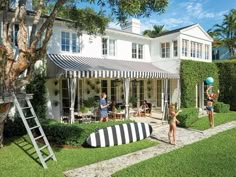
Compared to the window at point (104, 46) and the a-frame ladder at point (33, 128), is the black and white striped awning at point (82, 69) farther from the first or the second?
the a-frame ladder at point (33, 128)

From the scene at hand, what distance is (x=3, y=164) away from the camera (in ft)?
31.3

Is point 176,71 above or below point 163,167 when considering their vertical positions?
above

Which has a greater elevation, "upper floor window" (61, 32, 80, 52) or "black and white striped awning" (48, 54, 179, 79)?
"upper floor window" (61, 32, 80, 52)

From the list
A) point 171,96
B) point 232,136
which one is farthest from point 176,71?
point 232,136

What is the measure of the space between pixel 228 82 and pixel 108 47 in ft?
45.3

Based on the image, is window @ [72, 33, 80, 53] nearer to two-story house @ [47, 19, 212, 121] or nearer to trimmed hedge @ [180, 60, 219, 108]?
two-story house @ [47, 19, 212, 121]

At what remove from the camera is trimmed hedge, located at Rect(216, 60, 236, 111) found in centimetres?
2689

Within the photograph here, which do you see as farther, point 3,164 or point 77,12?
point 77,12

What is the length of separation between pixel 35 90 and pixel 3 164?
8241 mm

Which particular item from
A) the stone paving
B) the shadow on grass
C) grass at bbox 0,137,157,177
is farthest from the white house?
grass at bbox 0,137,157,177

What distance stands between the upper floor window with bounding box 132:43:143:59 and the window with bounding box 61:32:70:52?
742cm

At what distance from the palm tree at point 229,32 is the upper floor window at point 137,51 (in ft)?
94.1

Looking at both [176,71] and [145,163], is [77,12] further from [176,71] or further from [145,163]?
[176,71]

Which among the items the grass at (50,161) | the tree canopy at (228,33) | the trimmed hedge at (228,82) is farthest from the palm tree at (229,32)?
the grass at (50,161)
